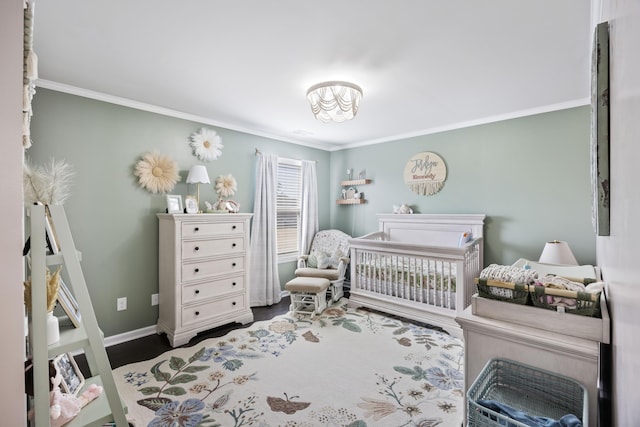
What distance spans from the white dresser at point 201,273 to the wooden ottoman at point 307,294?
0.54 metres

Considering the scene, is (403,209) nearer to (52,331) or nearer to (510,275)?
(510,275)

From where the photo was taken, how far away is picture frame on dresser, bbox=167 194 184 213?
3.07m

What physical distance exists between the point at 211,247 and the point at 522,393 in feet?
9.12

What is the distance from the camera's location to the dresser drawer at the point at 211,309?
9.58 feet

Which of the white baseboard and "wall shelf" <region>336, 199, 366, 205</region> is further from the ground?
"wall shelf" <region>336, 199, 366, 205</region>

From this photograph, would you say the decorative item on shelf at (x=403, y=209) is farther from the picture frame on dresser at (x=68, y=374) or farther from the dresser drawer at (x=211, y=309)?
the picture frame on dresser at (x=68, y=374)

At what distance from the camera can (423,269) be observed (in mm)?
3322

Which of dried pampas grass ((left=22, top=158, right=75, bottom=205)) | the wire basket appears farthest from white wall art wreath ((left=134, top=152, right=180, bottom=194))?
the wire basket

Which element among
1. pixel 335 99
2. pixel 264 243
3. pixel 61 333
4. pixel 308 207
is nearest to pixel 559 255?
pixel 335 99

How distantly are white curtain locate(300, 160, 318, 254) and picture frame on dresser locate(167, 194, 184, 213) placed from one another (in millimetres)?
1906

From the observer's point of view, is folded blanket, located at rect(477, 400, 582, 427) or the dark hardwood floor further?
the dark hardwood floor

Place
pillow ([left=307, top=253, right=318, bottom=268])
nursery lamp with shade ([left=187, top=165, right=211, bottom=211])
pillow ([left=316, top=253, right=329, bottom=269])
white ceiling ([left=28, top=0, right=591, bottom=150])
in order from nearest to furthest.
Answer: white ceiling ([left=28, top=0, right=591, bottom=150]) < nursery lamp with shade ([left=187, top=165, right=211, bottom=211]) < pillow ([left=316, top=253, right=329, bottom=269]) < pillow ([left=307, top=253, right=318, bottom=268])

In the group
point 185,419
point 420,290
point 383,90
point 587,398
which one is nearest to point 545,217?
point 420,290

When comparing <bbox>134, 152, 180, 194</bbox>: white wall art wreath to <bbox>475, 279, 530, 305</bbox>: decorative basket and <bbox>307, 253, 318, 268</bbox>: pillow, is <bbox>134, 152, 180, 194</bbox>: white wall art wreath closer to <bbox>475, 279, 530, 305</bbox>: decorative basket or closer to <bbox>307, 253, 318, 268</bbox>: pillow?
<bbox>307, 253, 318, 268</bbox>: pillow
